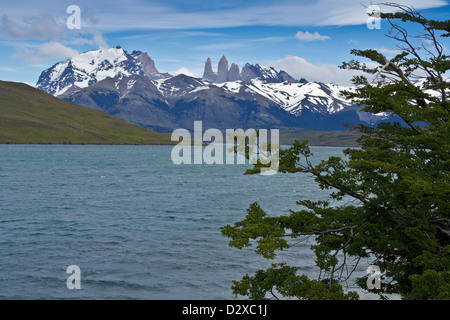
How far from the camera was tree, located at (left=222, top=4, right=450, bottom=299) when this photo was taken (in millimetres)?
19078

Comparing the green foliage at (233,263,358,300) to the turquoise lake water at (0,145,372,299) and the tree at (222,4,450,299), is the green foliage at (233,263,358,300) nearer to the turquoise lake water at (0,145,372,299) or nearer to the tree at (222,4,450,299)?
the tree at (222,4,450,299)

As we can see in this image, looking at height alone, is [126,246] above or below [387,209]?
below

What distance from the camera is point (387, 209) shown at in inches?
856

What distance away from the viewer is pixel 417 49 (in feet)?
84.8

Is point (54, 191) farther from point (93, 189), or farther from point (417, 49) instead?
point (417, 49)

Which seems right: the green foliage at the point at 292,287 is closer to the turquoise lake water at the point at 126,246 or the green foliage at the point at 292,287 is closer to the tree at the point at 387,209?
the tree at the point at 387,209

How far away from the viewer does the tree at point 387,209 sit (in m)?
19.1

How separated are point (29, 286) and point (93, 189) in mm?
→ 67961

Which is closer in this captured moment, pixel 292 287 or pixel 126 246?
pixel 292 287

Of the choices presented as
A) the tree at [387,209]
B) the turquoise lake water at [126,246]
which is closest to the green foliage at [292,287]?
the tree at [387,209]

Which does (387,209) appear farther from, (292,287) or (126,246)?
(126,246)

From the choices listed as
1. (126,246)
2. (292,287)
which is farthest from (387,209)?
(126,246)
